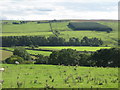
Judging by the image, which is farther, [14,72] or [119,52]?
[119,52]

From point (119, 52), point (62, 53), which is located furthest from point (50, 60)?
point (119, 52)

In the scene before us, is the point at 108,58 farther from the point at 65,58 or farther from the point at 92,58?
the point at 65,58

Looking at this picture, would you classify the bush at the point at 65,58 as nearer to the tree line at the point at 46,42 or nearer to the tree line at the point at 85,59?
the tree line at the point at 85,59

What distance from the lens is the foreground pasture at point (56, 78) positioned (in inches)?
1019

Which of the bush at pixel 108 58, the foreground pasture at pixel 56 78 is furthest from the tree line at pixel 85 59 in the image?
the foreground pasture at pixel 56 78

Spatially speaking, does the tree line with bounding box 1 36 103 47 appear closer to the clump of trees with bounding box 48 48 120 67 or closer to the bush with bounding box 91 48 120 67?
the clump of trees with bounding box 48 48 120 67

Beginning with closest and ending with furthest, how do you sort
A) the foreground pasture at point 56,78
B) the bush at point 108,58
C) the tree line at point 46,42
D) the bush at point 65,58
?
1. the foreground pasture at point 56,78
2. the bush at point 108,58
3. the bush at point 65,58
4. the tree line at point 46,42

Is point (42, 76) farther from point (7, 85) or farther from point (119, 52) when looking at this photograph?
point (119, 52)

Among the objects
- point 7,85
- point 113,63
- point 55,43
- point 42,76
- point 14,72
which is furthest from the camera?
point 55,43

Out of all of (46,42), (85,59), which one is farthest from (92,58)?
(46,42)

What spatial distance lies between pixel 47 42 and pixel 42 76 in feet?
348

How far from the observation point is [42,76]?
3041cm

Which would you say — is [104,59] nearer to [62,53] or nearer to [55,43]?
[62,53]

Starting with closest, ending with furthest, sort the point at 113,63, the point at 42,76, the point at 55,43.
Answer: the point at 42,76, the point at 113,63, the point at 55,43
